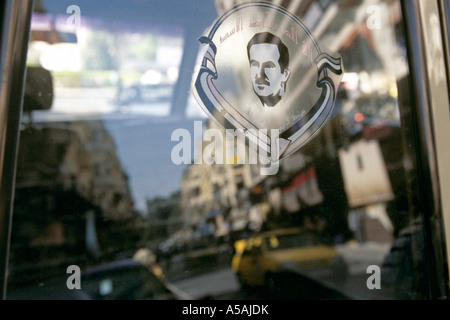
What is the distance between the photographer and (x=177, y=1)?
4.86ft

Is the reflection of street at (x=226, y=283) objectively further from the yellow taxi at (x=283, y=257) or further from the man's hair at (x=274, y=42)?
the man's hair at (x=274, y=42)

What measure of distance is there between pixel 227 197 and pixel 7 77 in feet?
2.68

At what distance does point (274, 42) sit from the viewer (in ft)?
4.86

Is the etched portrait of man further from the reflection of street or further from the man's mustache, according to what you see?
the reflection of street

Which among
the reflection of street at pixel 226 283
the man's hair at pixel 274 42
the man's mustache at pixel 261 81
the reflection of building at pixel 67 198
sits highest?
the man's hair at pixel 274 42

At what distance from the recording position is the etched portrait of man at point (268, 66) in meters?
1.46

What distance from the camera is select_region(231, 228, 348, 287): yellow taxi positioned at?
141 centimetres

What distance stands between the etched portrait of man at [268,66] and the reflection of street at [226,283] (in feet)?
1.85

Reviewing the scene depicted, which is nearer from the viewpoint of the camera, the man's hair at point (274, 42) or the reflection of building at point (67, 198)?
the reflection of building at point (67, 198)

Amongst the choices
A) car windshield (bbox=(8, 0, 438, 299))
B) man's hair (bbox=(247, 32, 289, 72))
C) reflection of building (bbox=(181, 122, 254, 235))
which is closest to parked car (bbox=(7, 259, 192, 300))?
car windshield (bbox=(8, 0, 438, 299))

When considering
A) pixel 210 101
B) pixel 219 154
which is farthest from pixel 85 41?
pixel 219 154

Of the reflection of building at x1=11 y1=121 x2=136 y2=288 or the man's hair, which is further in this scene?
the man's hair

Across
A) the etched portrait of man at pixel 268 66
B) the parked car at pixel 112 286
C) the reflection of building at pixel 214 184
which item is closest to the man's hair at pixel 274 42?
the etched portrait of man at pixel 268 66

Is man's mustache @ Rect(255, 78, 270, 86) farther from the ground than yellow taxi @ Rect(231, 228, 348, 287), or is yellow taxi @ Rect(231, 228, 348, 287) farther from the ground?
man's mustache @ Rect(255, 78, 270, 86)
